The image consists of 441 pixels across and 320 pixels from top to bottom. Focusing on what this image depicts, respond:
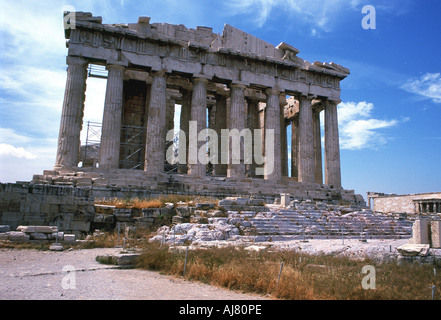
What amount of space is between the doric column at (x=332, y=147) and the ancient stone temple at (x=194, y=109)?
0.23ft

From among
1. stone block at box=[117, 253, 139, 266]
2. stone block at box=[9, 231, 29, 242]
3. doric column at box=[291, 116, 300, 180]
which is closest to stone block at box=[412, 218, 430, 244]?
stone block at box=[117, 253, 139, 266]

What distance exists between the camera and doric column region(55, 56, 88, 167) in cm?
1778

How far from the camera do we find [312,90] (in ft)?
78.6

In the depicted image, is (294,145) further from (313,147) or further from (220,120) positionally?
(220,120)

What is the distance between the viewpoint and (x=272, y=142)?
22156 mm

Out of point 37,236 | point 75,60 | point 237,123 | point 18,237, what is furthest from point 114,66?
point 18,237

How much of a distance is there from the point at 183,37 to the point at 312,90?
31.5 feet

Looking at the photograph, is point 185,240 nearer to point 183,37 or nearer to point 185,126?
point 185,126

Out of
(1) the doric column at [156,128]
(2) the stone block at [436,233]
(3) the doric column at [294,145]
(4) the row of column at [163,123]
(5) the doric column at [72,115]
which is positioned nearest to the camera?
(2) the stone block at [436,233]

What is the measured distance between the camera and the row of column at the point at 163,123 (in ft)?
60.0

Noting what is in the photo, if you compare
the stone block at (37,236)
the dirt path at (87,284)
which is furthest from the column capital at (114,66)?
the dirt path at (87,284)

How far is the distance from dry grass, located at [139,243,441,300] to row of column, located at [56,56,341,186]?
39.4 feet

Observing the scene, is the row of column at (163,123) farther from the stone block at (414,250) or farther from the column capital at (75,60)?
the stone block at (414,250)

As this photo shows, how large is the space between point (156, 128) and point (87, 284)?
1453cm
